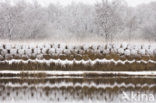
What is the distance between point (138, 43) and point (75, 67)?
9.62ft

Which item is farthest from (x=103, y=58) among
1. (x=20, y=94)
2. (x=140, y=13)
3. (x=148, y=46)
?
(x=140, y=13)

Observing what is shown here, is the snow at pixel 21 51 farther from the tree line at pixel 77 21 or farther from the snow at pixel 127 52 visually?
the tree line at pixel 77 21

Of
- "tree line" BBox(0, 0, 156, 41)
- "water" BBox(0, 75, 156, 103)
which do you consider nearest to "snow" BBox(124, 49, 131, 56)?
"water" BBox(0, 75, 156, 103)

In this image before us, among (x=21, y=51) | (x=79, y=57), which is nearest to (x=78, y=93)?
(x=79, y=57)

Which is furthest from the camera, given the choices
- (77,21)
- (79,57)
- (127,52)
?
(77,21)

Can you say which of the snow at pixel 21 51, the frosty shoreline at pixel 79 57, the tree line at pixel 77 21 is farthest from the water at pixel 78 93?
the tree line at pixel 77 21

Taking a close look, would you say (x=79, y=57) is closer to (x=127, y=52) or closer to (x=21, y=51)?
(x=127, y=52)

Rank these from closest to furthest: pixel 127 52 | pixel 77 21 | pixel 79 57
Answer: pixel 79 57 → pixel 127 52 → pixel 77 21

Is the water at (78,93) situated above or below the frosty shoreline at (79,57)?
below

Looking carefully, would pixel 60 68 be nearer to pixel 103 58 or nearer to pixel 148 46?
pixel 103 58

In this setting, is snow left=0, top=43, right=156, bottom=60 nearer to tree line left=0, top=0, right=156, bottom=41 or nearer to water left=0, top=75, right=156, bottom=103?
water left=0, top=75, right=156, bottom=103

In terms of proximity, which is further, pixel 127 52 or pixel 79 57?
pixel 127 52


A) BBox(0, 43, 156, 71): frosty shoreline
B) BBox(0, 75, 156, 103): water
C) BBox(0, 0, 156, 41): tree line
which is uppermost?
BBox(0, 0, 156, 41): tree line

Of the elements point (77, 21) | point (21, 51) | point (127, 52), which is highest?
point (77, 21)
